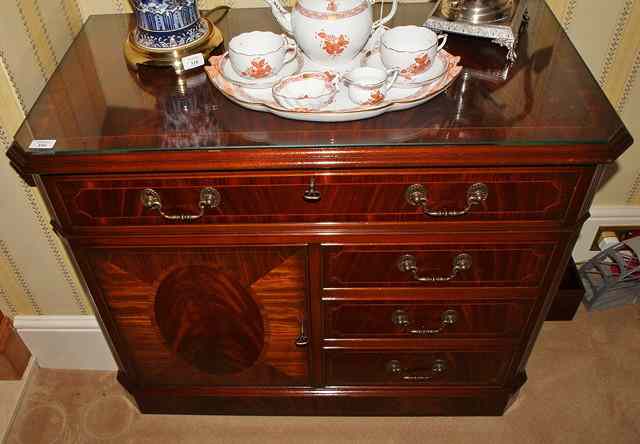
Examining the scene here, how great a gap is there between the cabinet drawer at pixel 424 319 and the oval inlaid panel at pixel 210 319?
0.62 ft

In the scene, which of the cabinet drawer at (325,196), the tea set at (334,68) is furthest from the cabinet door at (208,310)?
the tea set at (334,68)

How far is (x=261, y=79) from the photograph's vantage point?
1148mm

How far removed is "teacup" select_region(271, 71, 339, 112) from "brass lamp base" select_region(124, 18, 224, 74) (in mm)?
255

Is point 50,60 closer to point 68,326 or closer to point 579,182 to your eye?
point 68,326

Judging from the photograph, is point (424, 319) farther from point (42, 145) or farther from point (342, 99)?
point (42, 145)

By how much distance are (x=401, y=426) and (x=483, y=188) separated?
0.85 meters

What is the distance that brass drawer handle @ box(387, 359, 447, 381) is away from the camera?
1.48m

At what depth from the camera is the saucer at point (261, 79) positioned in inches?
45.2

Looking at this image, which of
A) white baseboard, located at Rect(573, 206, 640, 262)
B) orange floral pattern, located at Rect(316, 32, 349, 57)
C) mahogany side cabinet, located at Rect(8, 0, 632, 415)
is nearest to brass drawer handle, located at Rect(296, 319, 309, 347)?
mahogany side cabinet, located at Rect(8, 0, 632, 415)

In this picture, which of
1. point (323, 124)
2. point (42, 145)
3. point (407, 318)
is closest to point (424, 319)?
point (407, 318)

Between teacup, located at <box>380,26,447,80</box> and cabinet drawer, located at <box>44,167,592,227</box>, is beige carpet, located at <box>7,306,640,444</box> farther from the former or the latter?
teacup, located at <box>380,26,447,80</box>

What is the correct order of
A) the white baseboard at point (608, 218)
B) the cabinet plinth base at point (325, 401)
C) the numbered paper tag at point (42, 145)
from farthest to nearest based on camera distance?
1. the white baseboard at point (608, 218)
2. the cabinet plinth base at point (325, 401)
3. the numbered paper tag at point (42, 145)

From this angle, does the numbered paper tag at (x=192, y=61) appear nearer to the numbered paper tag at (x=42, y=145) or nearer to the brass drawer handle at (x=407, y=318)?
the numbered paper tag at (x=42, y=145)

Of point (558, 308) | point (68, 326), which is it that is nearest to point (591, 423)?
point (558, 308)
